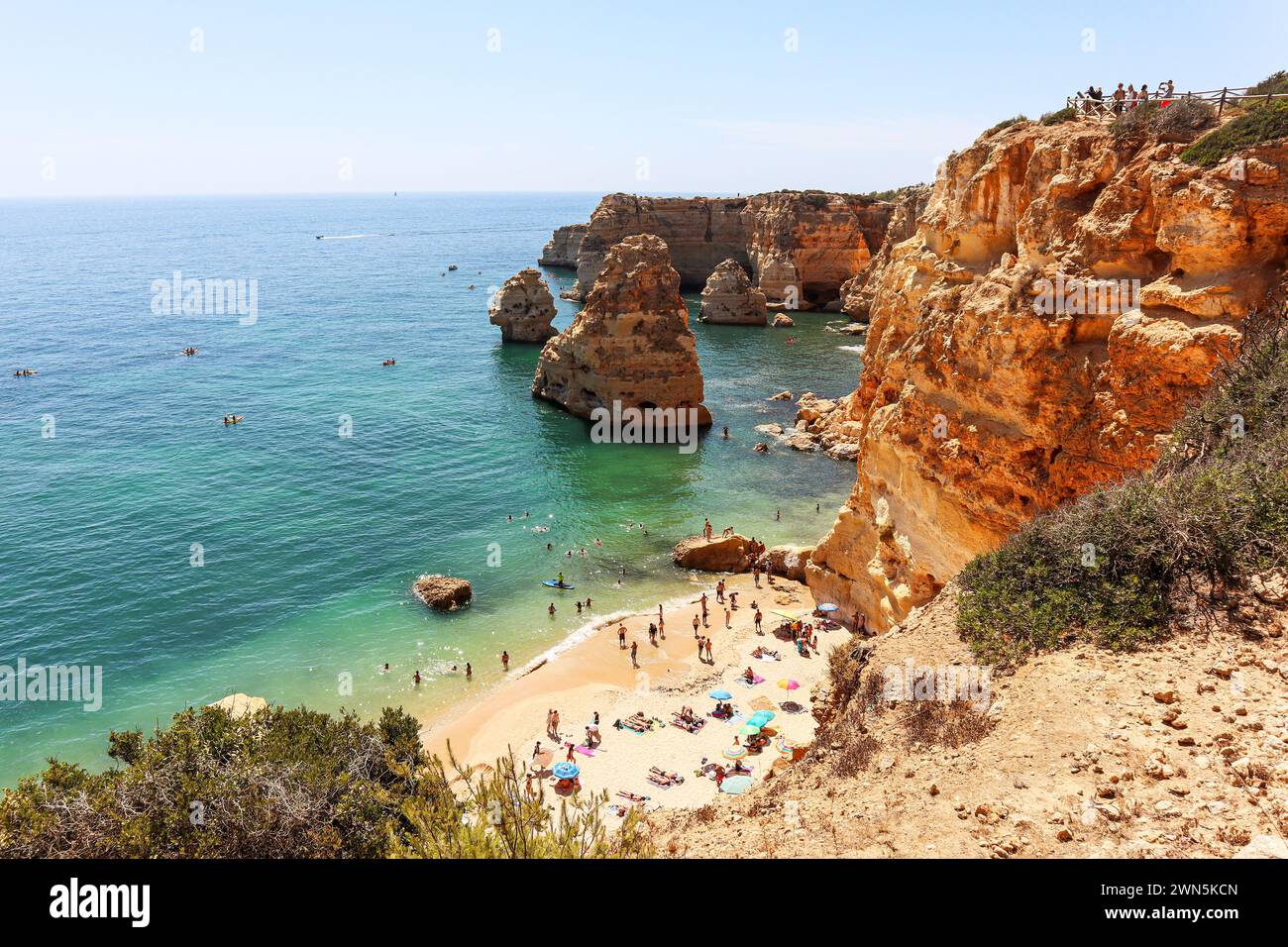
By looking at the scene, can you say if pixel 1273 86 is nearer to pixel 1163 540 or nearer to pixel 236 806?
pixel 1163 540

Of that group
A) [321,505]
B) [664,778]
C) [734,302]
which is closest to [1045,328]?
[664,778]

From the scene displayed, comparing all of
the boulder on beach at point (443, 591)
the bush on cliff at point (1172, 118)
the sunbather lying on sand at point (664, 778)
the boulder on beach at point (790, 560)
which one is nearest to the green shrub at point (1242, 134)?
the bush on cliff at point (1172, 118)

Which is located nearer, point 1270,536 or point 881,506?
point 1270,536

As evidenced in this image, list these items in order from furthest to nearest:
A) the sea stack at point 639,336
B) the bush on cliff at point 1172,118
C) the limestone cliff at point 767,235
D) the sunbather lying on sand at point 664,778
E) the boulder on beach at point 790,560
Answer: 1. the limestone cliff at point 767,235
2. the sea stack at point 639,336
3. the boulder on beach at point 790,560
4. the sunbather lying on sand at point 664,778
5. the bush on cliff at point 1172,118

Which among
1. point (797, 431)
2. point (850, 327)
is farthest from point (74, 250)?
point (797, 431)

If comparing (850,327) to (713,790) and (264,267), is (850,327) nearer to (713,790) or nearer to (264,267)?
(713,790)

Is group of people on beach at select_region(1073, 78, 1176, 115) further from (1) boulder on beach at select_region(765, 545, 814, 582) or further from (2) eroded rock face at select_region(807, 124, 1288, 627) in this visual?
(1) boulder on beach at select_region(765, 545, 814, 582)

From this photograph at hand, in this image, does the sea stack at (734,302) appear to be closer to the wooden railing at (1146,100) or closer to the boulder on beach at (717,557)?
the boulder on beach at (717,557)
